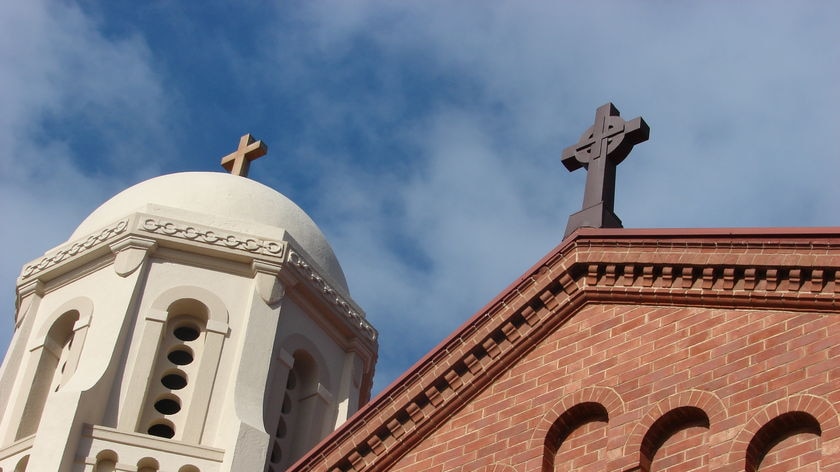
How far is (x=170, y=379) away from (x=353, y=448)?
300 inches

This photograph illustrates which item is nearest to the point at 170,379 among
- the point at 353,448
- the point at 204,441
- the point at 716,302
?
the point at 204,441

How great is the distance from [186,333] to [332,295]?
250 centimetres

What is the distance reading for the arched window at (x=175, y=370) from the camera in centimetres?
2447

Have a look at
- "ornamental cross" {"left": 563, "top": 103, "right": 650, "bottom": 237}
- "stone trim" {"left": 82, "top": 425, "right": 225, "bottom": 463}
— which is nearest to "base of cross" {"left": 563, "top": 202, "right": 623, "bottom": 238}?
"ornamental cross" {"left": 563, "top": 103, "right": 650, "bottom": 237}

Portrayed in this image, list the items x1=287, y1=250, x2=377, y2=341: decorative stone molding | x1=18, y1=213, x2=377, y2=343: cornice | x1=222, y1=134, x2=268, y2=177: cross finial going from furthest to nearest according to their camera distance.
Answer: x1=222, y1=134, x2=268, y2=177: cross finial → x1=287, y1=250, x2=377, y2=341: decorative stone molding → x1=18, y1=213, x2=377, y2=343: cornice

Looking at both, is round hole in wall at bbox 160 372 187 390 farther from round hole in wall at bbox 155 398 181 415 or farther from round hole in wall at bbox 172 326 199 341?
round hole in wall at bbox 172 326 199 341

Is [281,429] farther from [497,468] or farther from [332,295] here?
[497,468]

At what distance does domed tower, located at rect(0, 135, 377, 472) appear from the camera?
23844 millimetres

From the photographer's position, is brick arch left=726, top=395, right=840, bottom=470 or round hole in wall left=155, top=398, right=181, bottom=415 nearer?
brick arch left=726, top=395, right=840, bottom=470

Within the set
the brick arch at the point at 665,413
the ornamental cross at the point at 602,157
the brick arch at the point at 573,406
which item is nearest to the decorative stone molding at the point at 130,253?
the ornamental cross at the point at 602,157

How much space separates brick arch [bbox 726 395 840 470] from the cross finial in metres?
16.9

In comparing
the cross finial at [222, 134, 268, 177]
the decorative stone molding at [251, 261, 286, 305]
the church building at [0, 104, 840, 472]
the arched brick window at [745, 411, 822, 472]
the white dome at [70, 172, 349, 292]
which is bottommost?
the arched brick window at [745, 411, 822, 472]

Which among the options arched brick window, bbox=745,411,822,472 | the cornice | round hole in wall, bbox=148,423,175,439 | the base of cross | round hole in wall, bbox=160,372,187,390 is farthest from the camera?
the cornice

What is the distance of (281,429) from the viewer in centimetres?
2572
